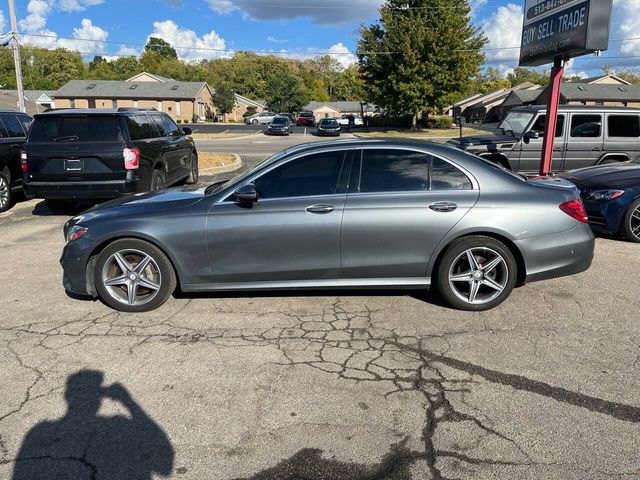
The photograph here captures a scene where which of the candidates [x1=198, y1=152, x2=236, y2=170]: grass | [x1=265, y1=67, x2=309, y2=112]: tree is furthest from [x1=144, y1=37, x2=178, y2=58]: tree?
[x1=198, y1=152, x2=236, y2=170]: grass

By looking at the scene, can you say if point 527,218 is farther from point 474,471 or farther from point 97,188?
point 97,188

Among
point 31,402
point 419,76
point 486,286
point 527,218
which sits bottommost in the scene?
point 31,402

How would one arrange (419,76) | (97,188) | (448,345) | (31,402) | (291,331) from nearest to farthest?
(31,402) → (448,345) → (291,331) → (97,188) → (419,76)

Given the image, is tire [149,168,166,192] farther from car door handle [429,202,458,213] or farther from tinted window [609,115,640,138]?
tinted window [609,115,640,138]

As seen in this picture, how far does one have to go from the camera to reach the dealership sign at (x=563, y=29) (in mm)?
9305

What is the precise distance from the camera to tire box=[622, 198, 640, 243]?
7164 millimetres

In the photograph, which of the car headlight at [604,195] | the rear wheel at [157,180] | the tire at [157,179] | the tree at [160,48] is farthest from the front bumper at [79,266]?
the tree at [160,48]

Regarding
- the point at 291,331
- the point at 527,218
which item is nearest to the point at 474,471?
the point at 291,331

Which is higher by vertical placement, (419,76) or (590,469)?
(419,76)

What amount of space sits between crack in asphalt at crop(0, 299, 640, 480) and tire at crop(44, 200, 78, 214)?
586 centimetres

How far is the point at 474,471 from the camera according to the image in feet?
8.75

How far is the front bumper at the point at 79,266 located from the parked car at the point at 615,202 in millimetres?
6658

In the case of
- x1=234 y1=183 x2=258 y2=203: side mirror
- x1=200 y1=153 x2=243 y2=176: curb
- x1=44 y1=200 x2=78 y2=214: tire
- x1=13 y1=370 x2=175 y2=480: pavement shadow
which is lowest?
x1=13 y1=370 x2=175 y2=480: pavement shadow

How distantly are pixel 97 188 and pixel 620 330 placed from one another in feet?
24.2
